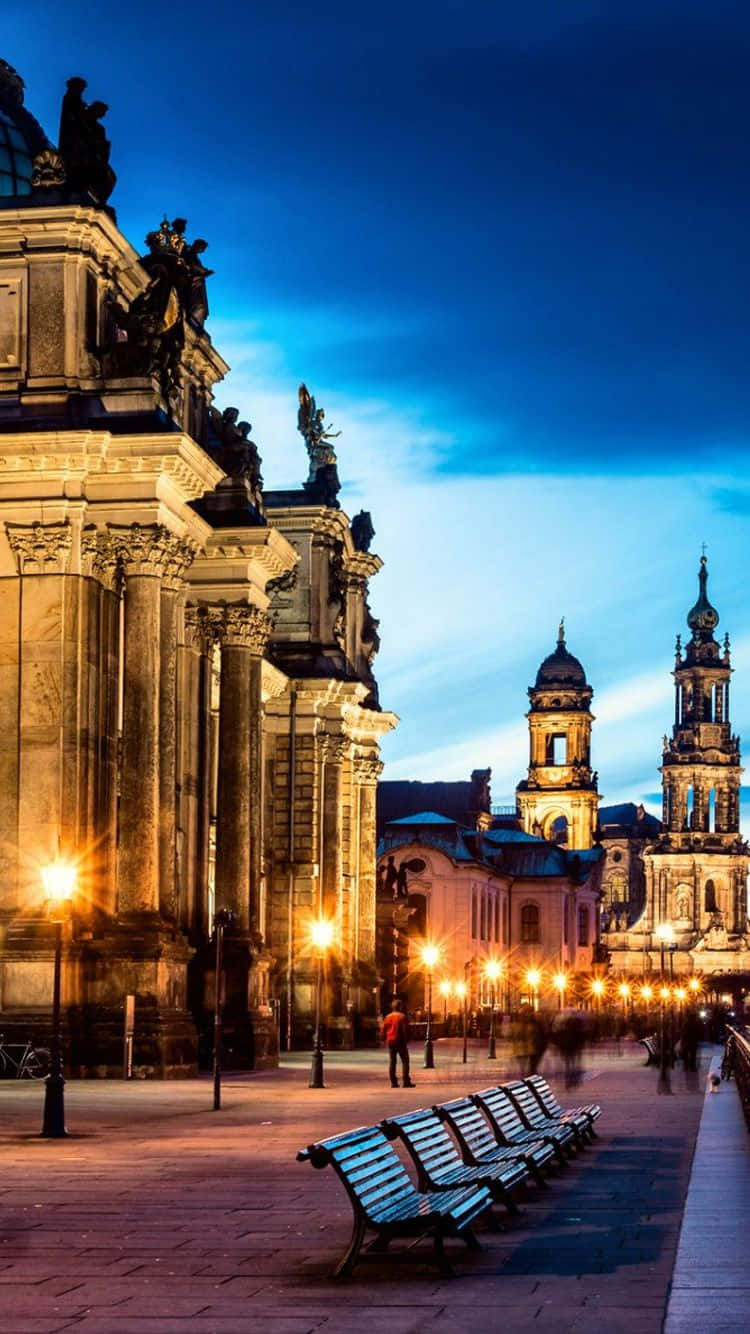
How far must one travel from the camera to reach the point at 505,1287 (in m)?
14.9

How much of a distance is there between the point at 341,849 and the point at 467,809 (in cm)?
10715

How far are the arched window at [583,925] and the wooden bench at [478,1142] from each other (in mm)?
148520

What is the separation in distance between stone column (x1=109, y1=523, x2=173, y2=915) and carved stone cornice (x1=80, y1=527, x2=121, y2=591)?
19 cm

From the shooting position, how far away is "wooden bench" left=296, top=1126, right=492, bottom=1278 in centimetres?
1490

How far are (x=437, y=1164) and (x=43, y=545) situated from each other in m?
29.4

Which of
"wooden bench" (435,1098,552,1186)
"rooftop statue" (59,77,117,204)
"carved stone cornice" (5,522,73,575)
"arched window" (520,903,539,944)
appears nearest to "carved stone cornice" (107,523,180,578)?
"carved stone cornice" (5,522,73,575)

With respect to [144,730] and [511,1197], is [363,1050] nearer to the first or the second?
[144,730]

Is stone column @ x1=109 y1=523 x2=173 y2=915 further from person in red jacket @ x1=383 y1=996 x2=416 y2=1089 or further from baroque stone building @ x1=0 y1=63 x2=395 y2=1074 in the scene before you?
person in red jacket @ x1=383 y1=996 x2=416 y2=1089

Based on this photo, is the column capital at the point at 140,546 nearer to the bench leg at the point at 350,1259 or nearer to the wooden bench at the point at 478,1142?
the wooden bench at the point at 478,1142

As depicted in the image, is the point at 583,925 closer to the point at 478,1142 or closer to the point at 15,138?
the point at 15,138

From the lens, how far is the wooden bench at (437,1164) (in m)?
16.7

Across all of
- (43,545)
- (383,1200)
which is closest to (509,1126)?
(383,1200)

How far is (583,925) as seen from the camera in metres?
173

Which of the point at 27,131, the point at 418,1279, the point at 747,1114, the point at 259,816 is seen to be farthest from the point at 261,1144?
the point at 27,131
